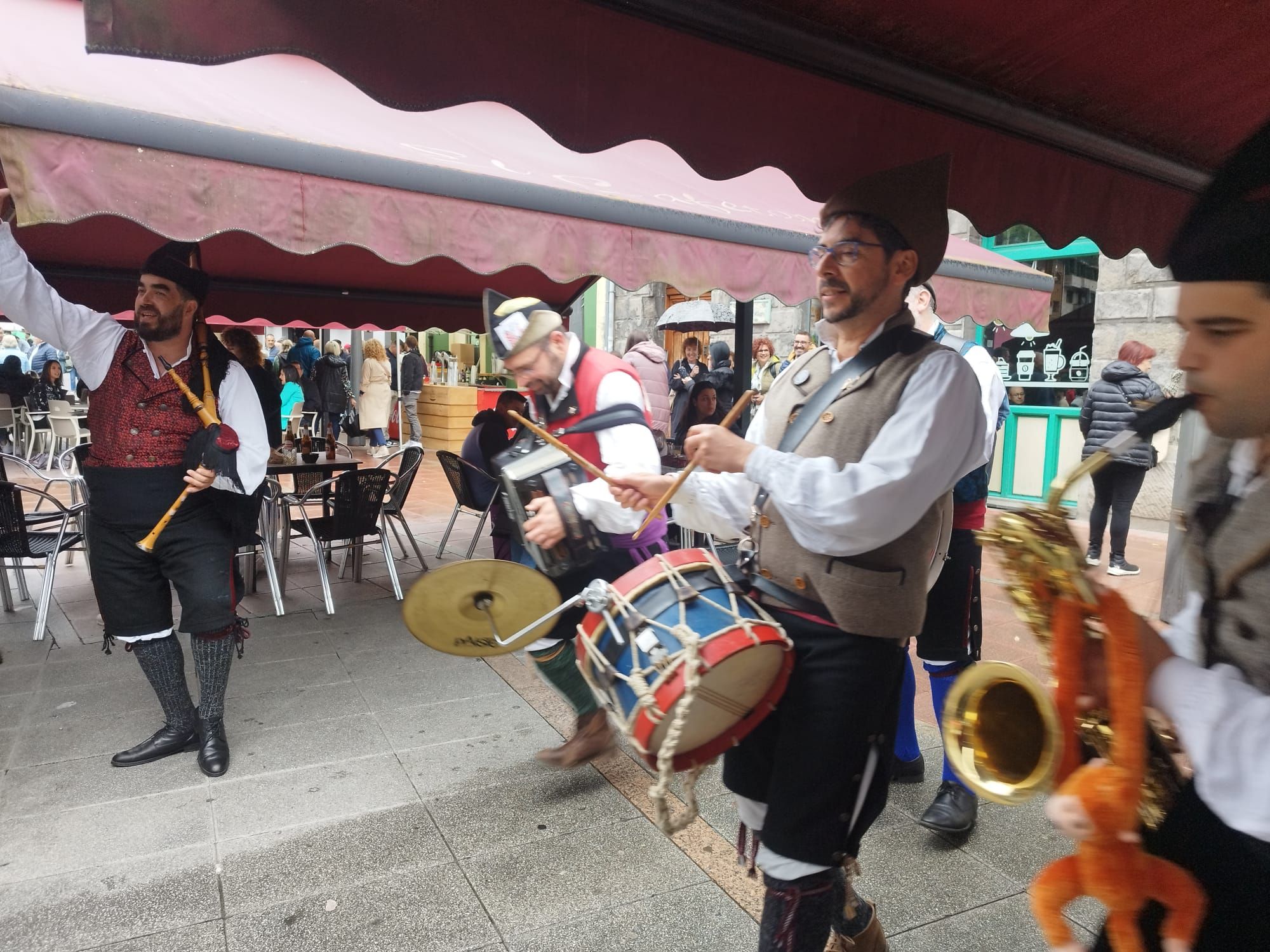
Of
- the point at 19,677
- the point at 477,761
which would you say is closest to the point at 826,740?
the point at 477,761

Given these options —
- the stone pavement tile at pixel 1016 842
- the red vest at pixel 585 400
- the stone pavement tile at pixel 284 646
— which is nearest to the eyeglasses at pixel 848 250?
the red vest at pixel 585 400

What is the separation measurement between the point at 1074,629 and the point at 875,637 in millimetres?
620

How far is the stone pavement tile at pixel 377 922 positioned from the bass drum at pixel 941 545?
156 cm

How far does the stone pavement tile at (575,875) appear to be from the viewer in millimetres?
2383

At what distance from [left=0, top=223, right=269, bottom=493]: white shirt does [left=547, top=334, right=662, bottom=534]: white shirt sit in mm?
1391

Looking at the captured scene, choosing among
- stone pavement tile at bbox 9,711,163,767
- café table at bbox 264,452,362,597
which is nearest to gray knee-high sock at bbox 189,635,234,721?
stone pavement tile at bbox 9,711,163,767

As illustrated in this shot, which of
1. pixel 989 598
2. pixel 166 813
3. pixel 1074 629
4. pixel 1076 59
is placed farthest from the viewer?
pixel 989 598

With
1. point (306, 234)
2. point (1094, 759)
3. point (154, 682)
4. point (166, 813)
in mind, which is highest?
point (306, 234)

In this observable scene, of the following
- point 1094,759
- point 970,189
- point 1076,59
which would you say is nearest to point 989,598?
point 970,189

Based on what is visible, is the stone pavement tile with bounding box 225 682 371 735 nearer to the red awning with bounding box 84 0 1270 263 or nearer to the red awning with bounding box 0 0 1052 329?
the red awning with bounding box 0 0 1052 329

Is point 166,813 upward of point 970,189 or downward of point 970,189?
downward

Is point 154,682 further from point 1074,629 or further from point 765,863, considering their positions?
point 1074,629

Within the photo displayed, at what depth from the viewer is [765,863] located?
1.77 m

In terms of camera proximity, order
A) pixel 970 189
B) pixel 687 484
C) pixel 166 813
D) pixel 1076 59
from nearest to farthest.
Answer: pixel 1076 59
pixel 687 484
pixel 970 189
pixel 166 813
